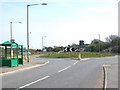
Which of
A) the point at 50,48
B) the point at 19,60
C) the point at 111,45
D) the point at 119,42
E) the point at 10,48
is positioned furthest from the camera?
the point at 50,48

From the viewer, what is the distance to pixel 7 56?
4325cm

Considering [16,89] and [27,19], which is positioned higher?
[27,19]

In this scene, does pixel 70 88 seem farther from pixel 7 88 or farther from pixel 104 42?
pixel 104 42

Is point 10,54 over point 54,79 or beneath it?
over

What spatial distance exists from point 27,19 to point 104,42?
114m

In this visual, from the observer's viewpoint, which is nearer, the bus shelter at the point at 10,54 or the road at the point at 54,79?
the road at the point at 54,79

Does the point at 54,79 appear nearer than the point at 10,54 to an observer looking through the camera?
Yes

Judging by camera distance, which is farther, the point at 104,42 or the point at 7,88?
the point at 104,42

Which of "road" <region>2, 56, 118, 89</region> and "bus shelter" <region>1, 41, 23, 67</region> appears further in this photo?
"bus shelter" <region>1, 41, 23, 67</region>

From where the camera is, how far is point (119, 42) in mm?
140750

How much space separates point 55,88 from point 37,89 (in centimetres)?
83

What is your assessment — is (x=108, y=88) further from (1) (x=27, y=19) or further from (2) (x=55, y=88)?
(1) (x=27, y=19)

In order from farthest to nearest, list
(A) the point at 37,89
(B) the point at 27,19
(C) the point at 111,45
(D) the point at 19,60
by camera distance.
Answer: (C) the point at 111,45 < (B) the point at 27,19 < (D) the point at 19,60 < (A) the point at 37,89

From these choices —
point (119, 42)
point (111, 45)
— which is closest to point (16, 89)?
point (119, 42)
